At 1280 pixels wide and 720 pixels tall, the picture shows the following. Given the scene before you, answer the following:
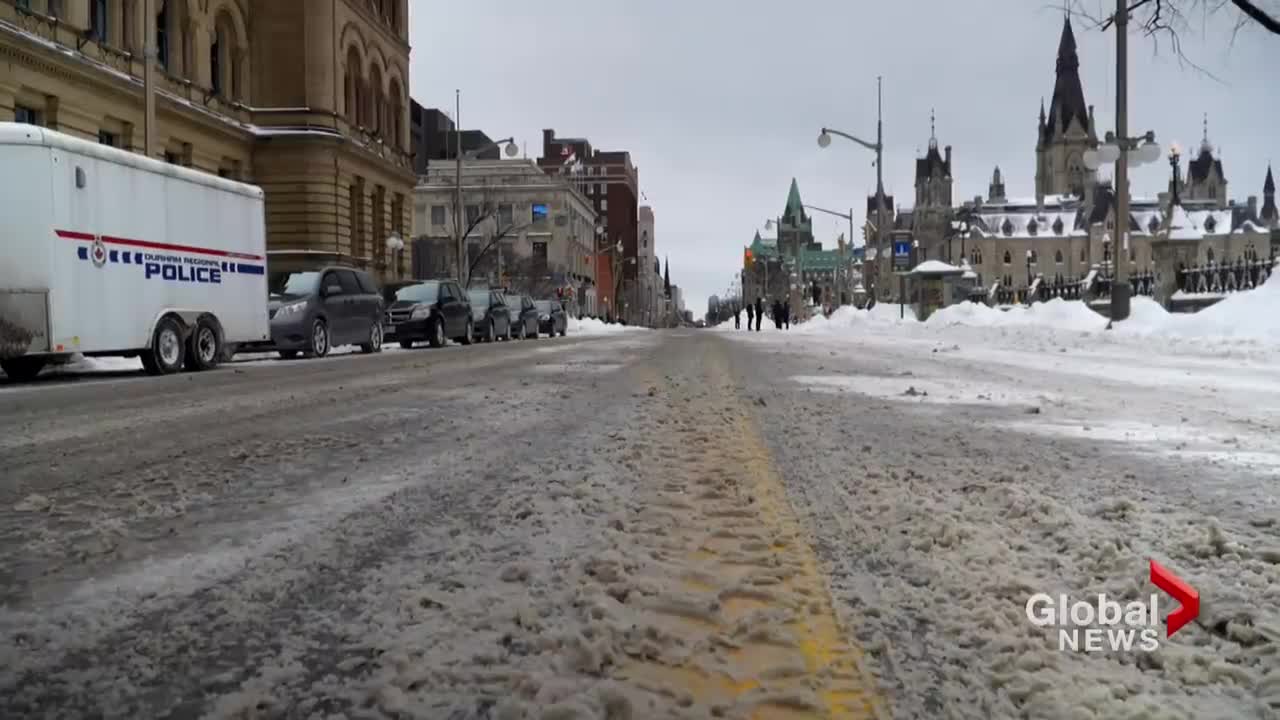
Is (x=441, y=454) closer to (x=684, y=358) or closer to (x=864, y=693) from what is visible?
(x=864, y=693)

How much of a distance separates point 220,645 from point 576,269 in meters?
111

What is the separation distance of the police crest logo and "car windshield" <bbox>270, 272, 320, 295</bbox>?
7083 millimetres

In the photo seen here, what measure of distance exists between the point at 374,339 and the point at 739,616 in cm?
2129

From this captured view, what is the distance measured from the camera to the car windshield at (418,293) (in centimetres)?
2656

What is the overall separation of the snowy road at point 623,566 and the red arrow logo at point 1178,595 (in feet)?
0.16

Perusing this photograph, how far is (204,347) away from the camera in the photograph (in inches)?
601

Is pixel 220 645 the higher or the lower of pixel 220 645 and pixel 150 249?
the lower

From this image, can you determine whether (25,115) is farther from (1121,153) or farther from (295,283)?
(1121,153)

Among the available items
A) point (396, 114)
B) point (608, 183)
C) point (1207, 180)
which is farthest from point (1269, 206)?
point (396, 114)

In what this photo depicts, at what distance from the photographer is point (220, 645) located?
2211 mm

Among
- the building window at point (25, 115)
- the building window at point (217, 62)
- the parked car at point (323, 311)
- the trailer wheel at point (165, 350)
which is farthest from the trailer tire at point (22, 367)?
the building window at point (217, 62)

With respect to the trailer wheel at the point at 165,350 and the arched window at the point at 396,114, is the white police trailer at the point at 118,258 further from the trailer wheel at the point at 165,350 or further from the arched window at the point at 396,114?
the arched window at the point at 396,114

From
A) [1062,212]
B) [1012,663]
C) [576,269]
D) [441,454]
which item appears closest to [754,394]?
[441,454]

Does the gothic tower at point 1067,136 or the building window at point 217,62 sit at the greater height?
the gothic tower at point 1067,136
